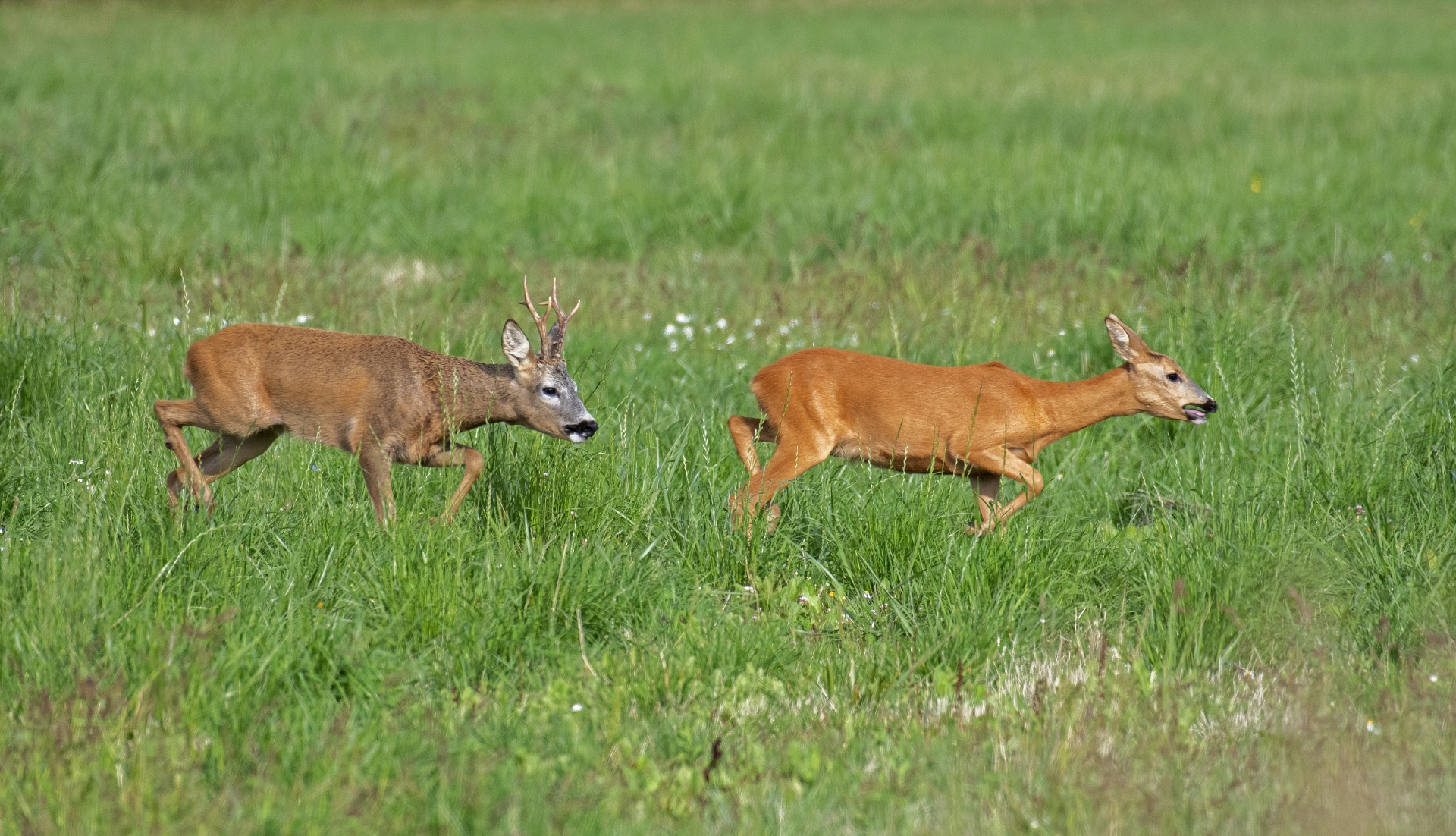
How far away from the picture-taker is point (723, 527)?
16.0 ft

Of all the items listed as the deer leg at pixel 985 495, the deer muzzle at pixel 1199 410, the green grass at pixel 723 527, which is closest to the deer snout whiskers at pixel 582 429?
the green grass at pixel 723 527

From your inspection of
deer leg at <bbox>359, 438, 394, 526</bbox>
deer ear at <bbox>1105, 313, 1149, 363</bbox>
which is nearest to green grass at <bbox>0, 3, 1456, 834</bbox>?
deer leg at <bbox>359, 438, 394, 526</bbox>

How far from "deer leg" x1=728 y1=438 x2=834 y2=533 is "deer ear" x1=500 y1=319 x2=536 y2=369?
33.8 inches

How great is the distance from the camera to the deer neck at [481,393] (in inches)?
193

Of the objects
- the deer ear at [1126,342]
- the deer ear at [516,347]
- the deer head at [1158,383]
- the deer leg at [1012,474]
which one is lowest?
the deer leg at [1012,474]

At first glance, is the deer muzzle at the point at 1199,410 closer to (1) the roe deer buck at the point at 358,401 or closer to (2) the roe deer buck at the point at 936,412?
(2) the roe deer buck at the point at 936,412

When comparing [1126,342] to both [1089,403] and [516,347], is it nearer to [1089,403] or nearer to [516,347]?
[1089,403]

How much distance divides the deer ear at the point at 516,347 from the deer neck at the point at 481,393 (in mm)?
70

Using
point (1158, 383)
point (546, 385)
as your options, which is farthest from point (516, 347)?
point (1158, 383)

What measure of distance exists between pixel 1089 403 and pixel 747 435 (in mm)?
1259

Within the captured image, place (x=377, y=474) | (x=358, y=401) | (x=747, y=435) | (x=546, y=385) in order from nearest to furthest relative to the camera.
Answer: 1. (x=377, y=474)
2. (x=358, y=401)
3. (x=546, y=385)
4. (x=747, y=435)

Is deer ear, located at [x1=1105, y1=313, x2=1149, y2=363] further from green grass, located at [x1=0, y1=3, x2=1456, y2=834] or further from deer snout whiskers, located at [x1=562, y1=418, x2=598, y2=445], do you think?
deer snout whiskers, located at [x1=562, y1=418, x2=598, y2=445]

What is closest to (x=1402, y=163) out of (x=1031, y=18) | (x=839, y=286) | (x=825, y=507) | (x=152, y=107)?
(x=839, y=286)

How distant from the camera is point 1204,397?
525 centimetres
